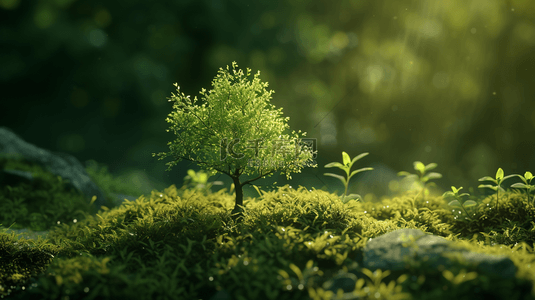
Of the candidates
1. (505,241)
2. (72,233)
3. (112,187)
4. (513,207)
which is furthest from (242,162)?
(112,187)

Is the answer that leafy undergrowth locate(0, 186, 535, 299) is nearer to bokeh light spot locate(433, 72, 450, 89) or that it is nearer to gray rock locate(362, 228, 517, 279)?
gray rock locate(362, 228, 517, 279)

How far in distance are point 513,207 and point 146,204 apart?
6015 millimetres

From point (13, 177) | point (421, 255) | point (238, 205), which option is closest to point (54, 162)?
point (13, 177)

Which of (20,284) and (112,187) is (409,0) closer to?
(112,187)

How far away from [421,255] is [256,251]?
1.69 m

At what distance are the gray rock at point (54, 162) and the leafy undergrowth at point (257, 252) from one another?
1986 millimetres

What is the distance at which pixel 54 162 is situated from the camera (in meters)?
8.15

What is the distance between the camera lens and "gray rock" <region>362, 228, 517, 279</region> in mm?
3166

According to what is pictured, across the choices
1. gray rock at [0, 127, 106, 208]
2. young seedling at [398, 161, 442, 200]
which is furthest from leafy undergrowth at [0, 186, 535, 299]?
gray rock at [0, 127, 106, 208]

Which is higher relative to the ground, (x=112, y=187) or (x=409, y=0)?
(x=409, y=0)

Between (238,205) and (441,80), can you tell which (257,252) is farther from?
(441,80)

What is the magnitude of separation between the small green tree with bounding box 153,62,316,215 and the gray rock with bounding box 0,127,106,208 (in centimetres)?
409

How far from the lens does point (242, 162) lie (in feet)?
16.0

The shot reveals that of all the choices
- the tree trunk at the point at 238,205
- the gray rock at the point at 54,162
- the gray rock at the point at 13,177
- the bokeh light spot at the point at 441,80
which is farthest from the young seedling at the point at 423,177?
the gray rock at the point at 13,177
